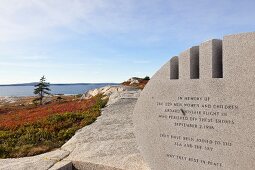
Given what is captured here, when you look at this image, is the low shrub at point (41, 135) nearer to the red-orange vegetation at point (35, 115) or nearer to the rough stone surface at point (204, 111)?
the red-orange vegetation at point (35, 115)

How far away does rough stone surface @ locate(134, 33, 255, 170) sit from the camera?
291 inches

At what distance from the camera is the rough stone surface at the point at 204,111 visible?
738cm

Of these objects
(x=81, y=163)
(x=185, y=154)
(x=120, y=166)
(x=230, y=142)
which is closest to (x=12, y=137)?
(x=81, y=163)

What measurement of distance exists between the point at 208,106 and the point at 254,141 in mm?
1377

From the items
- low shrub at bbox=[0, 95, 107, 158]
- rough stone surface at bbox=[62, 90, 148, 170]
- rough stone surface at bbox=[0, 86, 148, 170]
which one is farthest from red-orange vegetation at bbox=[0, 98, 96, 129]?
rough stone surface at bbox=[0, 86, 148, 170]

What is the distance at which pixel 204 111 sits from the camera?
→ 26.7ft

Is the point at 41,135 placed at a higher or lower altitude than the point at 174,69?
lower

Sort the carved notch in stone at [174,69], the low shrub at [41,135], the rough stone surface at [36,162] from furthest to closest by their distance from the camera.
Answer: the low shrub at [41,135]
the rough stone surface at [36,162]
the carved notch in stone at [174,69]

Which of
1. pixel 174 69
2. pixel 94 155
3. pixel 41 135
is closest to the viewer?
pixel 174 69

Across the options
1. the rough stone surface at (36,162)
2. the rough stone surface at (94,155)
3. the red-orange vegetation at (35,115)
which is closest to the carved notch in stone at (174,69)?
the rough stone surface at (94,155)

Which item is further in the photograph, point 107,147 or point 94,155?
point 107,147

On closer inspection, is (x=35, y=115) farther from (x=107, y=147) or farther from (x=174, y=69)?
(x=174, y=69)

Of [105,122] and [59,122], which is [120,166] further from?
[59,122]

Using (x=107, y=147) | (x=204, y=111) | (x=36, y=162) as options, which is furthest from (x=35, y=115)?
(x=204, y=111)
